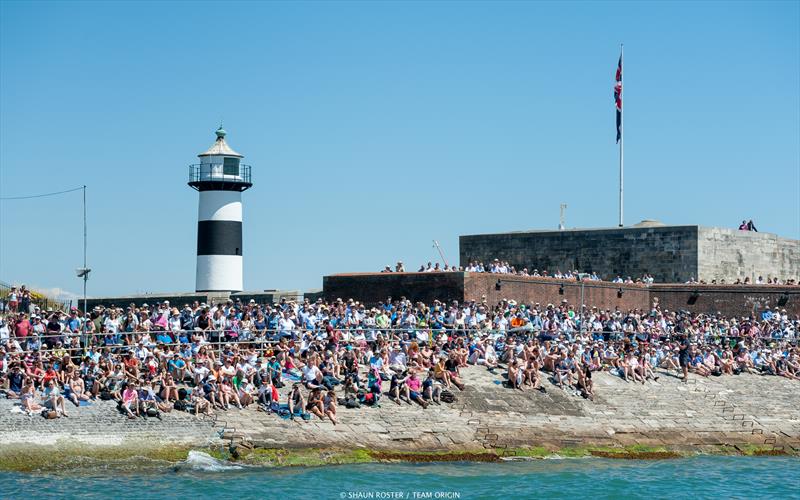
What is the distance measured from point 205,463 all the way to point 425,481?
4311 millimetres

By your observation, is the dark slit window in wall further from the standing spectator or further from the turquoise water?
the turquoise water

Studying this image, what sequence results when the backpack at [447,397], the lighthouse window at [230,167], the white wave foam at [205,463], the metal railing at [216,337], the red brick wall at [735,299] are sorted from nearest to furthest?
the white wave foam at [205,463] < the metal railing at [216,337] < the backpack at [447,397] < the lighthouse window at [230,167] < the red brick wall at [735,299]

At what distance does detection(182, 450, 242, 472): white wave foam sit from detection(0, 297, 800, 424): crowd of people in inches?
42.7

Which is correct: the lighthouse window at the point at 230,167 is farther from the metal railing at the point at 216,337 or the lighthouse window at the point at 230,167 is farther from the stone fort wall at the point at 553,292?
the metal railing at the point at 216,337

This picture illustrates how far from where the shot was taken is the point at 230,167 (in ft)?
125

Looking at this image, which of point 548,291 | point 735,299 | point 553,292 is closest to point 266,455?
point 548,291

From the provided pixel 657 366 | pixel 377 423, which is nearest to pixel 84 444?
pixel 377 423

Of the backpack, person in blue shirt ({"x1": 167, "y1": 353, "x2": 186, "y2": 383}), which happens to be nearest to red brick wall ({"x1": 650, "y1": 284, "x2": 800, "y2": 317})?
the backpack

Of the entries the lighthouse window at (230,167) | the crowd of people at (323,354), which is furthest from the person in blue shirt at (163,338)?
the lighthouse window at (230,167)

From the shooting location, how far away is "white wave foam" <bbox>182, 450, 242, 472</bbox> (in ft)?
76.1

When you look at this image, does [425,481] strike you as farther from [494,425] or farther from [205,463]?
[205,463]

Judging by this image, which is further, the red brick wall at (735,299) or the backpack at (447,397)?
the red brick wall at (735,299)

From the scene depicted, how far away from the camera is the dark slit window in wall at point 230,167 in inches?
1495

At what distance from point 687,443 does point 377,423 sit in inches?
314
